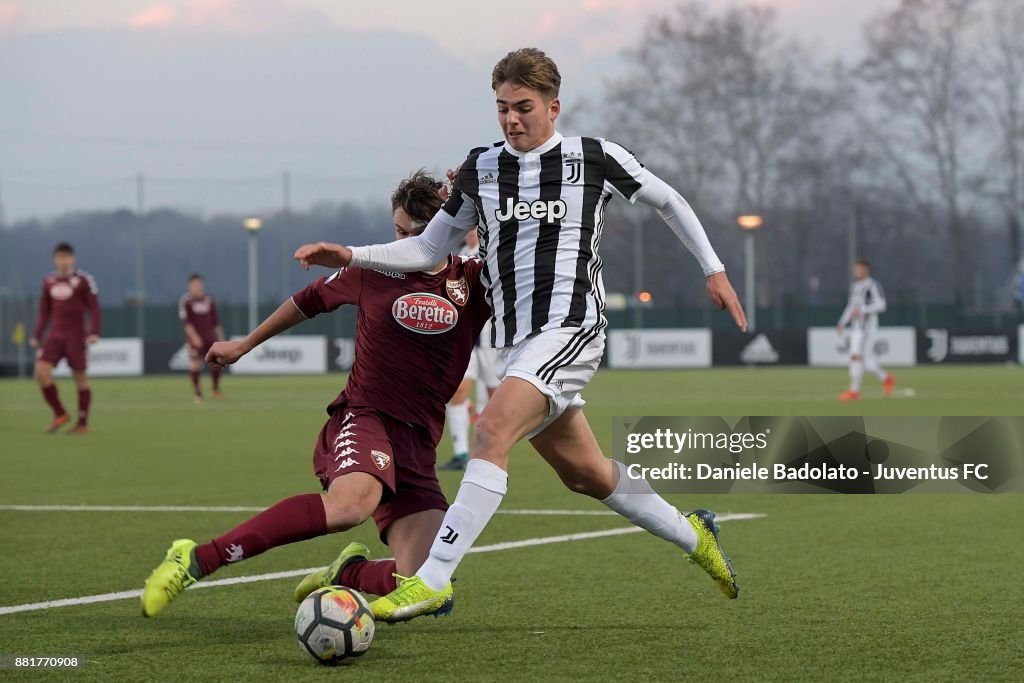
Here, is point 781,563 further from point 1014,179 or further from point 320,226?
point 1014,179

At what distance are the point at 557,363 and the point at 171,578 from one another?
4.97 ft

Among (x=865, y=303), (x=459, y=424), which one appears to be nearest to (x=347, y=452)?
(x=459, y=424)

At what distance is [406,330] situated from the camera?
234 inches

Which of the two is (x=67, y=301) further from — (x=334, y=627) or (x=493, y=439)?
(x=334, y=627)

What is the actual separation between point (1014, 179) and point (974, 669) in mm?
52609

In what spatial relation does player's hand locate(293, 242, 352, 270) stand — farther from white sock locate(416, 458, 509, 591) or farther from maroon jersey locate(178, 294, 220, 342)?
maroon jersey locate(178, 294, 220, 342)

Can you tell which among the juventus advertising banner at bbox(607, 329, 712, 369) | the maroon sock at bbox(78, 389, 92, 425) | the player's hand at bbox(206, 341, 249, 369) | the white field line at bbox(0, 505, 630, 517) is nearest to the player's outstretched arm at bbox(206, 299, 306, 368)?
the player's hand at bbox(206, 341, 249, 369)

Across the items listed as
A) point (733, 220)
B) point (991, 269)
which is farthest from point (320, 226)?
point (991, 269)

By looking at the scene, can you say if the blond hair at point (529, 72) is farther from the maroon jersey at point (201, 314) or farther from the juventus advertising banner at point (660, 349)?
the juventus advertising banner at point (660, 349)

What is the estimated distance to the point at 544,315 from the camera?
5.55 metres

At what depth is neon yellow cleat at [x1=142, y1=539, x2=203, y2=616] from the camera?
16.5 ft

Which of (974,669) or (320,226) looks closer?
(974,669)

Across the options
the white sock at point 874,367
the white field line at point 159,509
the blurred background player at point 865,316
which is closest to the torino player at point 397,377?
the white field line at point 159,509

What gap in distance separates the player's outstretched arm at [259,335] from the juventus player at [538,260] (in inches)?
17.7
